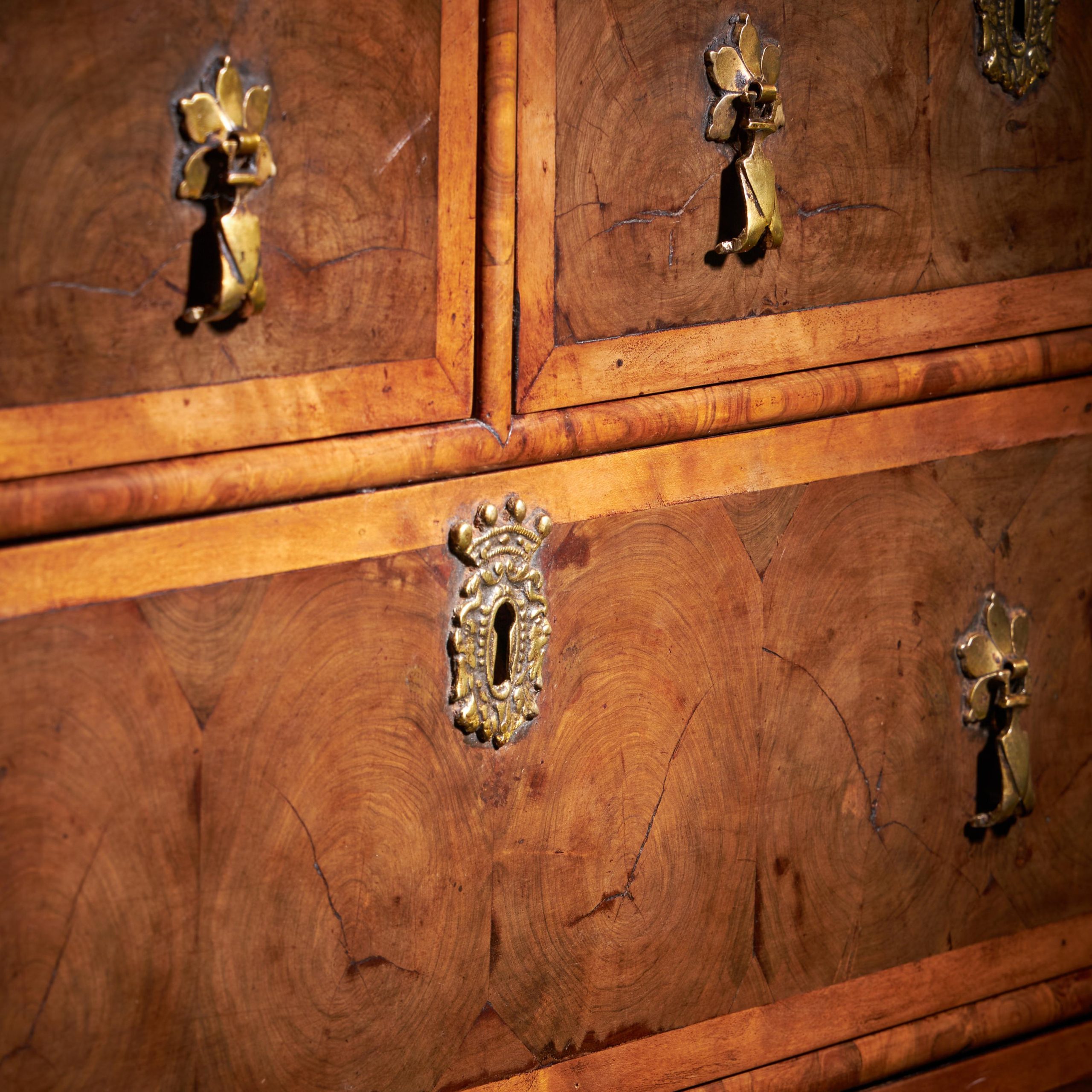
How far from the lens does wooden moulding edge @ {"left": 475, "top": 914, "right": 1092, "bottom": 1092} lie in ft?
2.81

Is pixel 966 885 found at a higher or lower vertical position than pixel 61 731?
lower

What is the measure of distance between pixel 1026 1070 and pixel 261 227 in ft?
2.43

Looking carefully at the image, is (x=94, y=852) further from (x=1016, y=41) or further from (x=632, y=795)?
(x=1016, y=41)

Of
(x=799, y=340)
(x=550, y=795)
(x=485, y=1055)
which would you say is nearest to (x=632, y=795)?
(x=550, y=795)

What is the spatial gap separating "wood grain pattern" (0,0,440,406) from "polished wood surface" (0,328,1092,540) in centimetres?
4

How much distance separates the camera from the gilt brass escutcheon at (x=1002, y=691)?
0.92m

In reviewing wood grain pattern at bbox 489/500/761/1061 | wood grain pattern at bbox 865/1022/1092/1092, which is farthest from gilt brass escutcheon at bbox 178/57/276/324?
wood grain pattern at bbox 865/1022/1092/1092

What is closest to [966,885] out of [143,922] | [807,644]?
[807,644]

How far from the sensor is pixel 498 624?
77 cm

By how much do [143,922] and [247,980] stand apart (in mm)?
64

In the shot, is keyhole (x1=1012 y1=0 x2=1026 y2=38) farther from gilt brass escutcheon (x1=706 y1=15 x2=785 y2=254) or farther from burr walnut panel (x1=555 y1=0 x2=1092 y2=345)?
gilt brass escutcheon (x1=706 y1=15 x2=785 y2=254)

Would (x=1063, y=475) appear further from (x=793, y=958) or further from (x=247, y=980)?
(x=247, y=980)

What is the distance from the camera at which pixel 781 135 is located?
0.78 m

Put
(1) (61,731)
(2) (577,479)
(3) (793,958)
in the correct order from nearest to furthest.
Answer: (1) (61,731) → (2) (577,479) → (3) (793,958)
